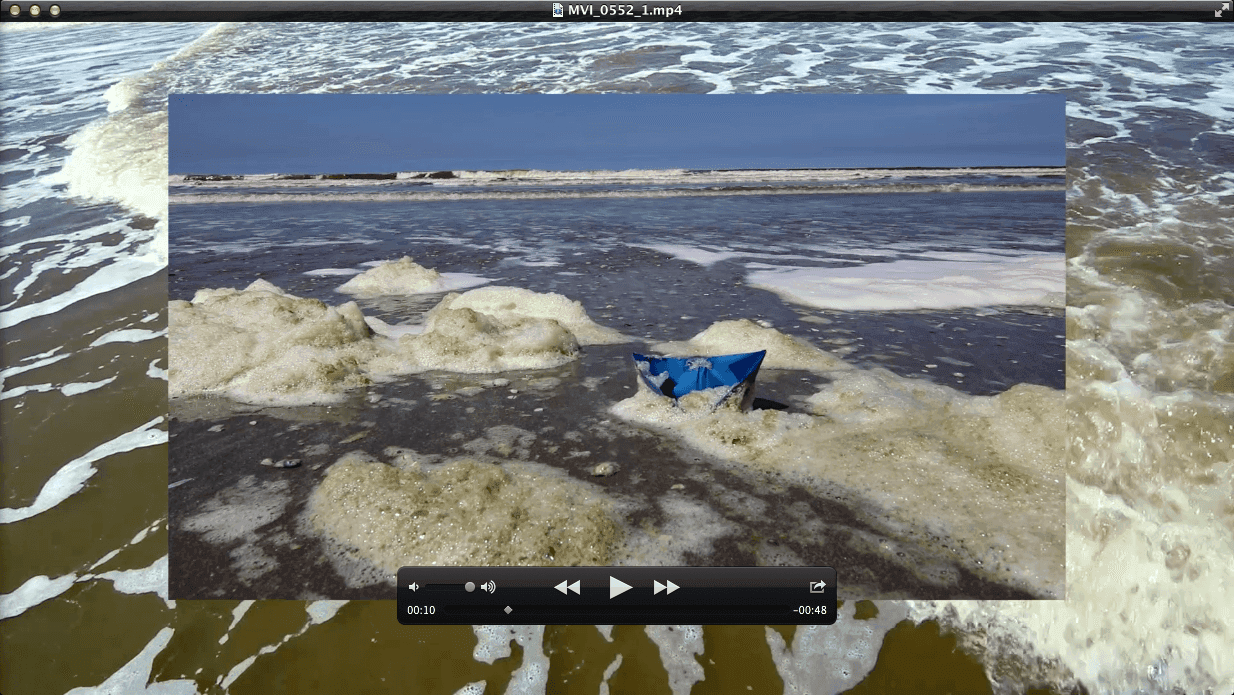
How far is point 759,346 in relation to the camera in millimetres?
4078

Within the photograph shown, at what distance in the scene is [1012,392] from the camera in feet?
8.75

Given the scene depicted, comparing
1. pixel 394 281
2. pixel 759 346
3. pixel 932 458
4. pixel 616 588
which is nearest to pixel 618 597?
pixel 616 588

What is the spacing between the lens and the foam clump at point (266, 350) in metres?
3.21

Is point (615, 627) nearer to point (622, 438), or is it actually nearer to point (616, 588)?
A: point (616, 588)

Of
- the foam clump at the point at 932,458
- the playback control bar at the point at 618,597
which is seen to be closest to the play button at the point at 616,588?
the playback control bar at the point at 618,597

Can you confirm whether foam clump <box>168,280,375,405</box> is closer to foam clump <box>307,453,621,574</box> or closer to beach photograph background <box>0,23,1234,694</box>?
beach photograph background <box>0,23,1234,694</box>

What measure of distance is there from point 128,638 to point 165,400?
→ 0.75 metres

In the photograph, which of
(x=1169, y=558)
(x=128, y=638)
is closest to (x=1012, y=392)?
(x=1169, y=558)

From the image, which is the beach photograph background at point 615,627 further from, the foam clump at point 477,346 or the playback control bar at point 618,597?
the foam clump at point 477,346

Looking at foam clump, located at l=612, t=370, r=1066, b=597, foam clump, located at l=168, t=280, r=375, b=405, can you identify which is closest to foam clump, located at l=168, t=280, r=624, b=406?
foam clump, located at l=168, t=280, r=375, b=405

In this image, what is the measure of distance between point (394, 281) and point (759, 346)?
12.7 feet

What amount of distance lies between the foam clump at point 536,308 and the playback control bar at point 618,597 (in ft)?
9.50

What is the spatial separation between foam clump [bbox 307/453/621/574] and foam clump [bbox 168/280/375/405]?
1.00m

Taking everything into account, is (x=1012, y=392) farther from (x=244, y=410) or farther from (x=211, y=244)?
(x=211, y=244)
